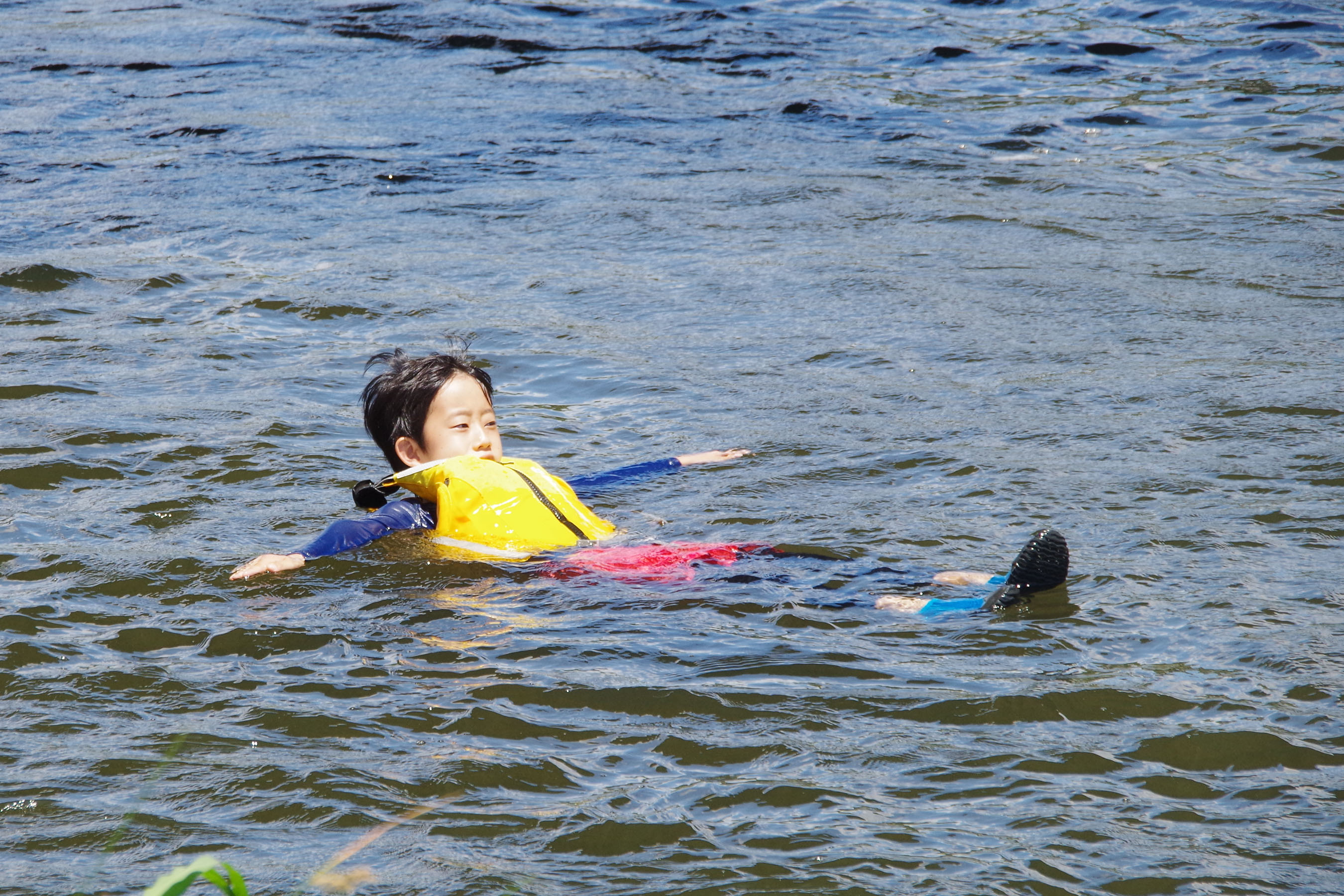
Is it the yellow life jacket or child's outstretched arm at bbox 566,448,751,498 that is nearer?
the yellow life jacket

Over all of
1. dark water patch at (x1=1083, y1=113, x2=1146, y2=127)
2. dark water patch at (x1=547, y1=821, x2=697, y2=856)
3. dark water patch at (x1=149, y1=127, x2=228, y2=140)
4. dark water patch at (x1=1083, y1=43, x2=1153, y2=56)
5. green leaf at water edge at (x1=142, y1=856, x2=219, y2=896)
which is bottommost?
dark water patch at (x1=547, y1=821, x2=697, y2=856)

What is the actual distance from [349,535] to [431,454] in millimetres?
725

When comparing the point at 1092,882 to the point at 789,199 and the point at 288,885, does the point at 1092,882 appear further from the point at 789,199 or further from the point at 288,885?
the point at 789,199

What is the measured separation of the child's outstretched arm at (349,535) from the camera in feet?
15.1

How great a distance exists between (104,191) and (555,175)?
Result: 3.79 meters

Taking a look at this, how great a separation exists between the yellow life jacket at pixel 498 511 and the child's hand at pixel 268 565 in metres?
0.65

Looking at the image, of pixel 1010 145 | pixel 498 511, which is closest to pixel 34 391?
pixel 498 511

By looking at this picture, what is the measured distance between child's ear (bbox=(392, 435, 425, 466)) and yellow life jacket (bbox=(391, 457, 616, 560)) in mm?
294

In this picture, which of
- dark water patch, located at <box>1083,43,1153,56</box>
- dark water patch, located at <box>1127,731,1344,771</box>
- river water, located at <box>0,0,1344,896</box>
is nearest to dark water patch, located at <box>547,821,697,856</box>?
river water, located at <box>0,0,1344,896</box>

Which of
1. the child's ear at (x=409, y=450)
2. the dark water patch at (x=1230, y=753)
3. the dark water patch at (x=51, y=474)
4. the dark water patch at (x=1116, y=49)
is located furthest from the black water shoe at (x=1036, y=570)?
the dark water patch at (x=1116, y=49)

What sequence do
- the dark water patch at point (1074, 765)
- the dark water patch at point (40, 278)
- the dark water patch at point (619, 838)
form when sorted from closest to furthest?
1. the dark water patch at point (619, 838)
2. the dark water patch at point (1074, 765)
3. the dark water patch at point (40, 278)

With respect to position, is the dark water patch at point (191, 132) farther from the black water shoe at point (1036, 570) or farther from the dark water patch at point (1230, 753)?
the dark water patch at point (1230, 753)

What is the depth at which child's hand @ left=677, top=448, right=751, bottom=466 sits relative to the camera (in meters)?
5.95

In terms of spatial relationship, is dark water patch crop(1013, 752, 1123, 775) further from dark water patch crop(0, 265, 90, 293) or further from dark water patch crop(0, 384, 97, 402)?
dark water patch crop(0, 265, 90, 293)
